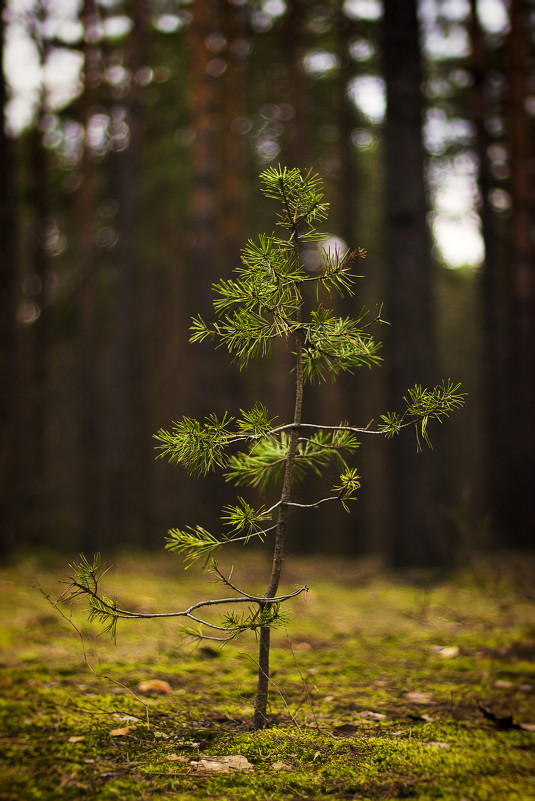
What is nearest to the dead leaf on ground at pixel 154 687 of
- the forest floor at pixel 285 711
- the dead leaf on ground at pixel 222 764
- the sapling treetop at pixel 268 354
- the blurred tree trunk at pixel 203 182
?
the forest floor at pixel 285 711

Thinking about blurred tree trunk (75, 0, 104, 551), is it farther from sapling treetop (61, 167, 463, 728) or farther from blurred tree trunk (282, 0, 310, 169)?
sapling treetop (61, 167, 463, 728)

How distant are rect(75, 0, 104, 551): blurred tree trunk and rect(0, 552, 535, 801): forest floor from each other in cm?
603

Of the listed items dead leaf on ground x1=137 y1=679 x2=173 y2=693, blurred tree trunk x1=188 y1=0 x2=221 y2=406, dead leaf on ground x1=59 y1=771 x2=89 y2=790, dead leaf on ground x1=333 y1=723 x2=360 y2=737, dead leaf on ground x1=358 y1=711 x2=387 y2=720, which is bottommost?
dead leaf on ground x1=137 y1=679 x2=173 y2=693

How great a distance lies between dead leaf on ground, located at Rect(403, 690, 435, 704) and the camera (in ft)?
9.05

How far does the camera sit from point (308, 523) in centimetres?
1444

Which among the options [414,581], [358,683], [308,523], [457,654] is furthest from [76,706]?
[308,523]

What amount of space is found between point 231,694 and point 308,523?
1181cm

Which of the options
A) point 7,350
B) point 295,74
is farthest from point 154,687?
point 295,74

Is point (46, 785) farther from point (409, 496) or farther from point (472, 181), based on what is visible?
point (472, 181)

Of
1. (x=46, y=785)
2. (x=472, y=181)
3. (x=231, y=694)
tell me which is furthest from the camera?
(x=472, y=181)

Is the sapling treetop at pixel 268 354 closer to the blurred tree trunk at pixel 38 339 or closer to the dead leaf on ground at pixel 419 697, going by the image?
the dead leaf on ground at pixel 419 697

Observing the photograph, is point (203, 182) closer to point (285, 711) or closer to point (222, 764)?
point (285, 711)

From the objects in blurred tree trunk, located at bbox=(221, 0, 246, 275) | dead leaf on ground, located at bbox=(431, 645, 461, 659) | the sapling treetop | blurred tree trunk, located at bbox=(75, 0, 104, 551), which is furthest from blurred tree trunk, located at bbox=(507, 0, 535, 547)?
the sapling treetop

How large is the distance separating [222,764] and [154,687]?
3.17 feet
